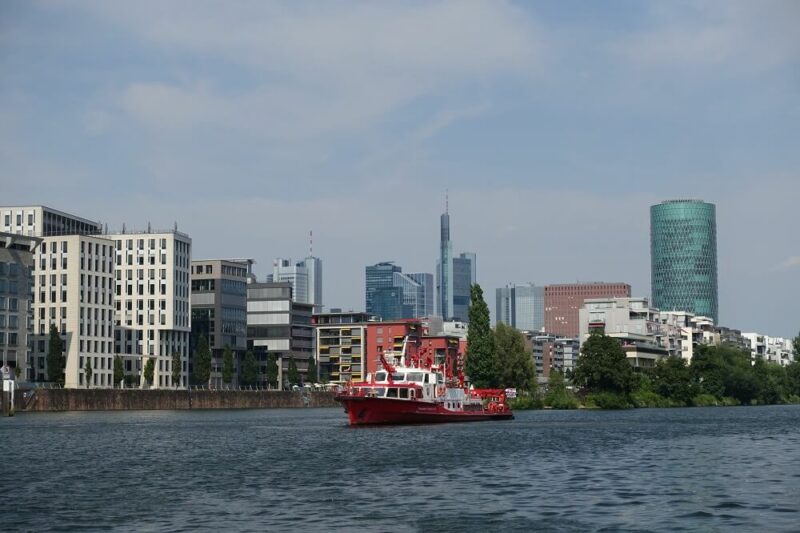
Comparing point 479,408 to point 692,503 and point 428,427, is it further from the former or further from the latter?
point 692,503

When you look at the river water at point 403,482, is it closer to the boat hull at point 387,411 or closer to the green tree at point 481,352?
the boat hull at point 387,411

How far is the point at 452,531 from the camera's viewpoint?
47.5 m

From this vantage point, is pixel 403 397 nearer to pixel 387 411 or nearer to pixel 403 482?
pixel 387 411

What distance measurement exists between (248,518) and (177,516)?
3.15 meters

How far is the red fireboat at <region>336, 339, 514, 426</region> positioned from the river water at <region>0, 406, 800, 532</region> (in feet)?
45.1

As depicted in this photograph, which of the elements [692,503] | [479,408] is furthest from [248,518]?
[479,408]

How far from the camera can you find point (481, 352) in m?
197

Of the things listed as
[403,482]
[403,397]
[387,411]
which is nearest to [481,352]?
[403,397]

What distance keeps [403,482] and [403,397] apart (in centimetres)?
6523

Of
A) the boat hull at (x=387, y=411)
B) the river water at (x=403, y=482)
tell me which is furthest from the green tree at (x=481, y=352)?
the river water at (x=403, y=482)

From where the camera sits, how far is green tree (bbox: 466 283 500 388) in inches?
7751

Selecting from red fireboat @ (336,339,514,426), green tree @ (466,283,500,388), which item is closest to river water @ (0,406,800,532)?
red fireboat @ (336,339,514,426)

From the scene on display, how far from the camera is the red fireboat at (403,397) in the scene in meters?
129

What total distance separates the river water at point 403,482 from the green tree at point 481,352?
3160 inches
